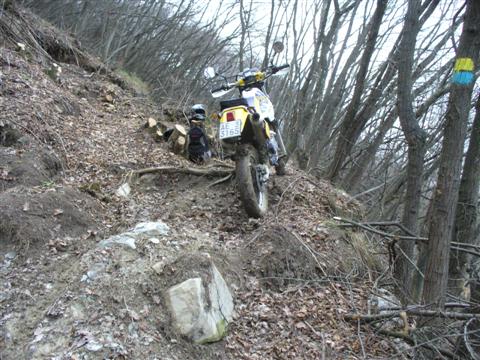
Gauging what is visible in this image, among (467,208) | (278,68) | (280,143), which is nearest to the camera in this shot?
(467,208)

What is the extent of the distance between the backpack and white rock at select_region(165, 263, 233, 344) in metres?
3.31

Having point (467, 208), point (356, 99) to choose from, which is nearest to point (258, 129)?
point (467, 208)

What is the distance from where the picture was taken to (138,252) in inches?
147

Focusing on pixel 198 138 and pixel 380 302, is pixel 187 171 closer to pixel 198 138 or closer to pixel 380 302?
pixel 198 138

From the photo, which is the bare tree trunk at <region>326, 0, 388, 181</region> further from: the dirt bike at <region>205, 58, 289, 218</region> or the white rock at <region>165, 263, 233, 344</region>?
the white rock at <region>165, 263, 233, 344</region>

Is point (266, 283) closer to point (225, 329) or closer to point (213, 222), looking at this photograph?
point (225, 329)

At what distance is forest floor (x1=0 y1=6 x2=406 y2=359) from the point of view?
10.1 ft

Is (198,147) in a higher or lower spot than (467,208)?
higher

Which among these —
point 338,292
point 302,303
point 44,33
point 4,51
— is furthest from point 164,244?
point 44,33

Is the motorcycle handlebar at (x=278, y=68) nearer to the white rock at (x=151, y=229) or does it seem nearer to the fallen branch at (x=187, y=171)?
the fallen branch at (x=187, y=171)

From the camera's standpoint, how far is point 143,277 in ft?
11.4

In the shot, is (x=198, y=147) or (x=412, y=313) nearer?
(x=412, y=313)

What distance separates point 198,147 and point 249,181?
2175 millimetres

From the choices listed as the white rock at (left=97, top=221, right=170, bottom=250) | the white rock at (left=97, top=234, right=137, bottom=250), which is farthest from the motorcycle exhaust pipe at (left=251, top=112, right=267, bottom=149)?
the white rock at (left=97, top=234, right=137, bottom=250)
